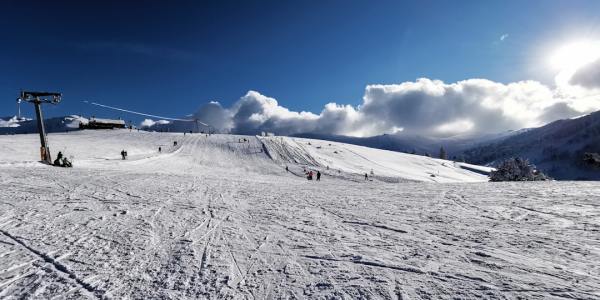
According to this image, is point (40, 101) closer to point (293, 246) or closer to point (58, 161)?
point (58, 161)

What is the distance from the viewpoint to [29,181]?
16016 mm

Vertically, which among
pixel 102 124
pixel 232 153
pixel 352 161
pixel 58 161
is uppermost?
pixel 102 124

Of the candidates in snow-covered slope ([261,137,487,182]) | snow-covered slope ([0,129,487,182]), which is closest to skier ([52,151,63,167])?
snow-covered slope ([0,129,487,182])

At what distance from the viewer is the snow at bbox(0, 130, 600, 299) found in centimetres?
506

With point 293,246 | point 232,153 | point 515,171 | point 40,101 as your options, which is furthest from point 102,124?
point 293,246

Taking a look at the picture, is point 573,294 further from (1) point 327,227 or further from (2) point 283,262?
(1) point 327,227

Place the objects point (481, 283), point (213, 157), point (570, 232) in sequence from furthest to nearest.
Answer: point (213, 157) < point (570, 232) < point (481, 283)

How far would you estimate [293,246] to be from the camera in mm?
7094

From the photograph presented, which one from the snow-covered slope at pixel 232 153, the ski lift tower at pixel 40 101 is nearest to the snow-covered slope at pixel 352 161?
the snow-covered slope at pixel 232 153

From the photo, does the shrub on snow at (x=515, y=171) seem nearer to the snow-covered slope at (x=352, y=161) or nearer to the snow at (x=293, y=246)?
the snow-covered slope at (x=352, y=161)

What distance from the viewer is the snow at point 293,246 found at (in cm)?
506

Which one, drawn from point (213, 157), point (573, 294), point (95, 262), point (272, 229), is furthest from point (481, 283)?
point (213, 157)

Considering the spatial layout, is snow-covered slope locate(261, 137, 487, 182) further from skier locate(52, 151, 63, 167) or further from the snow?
the snow

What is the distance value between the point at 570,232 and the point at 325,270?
6.33m
